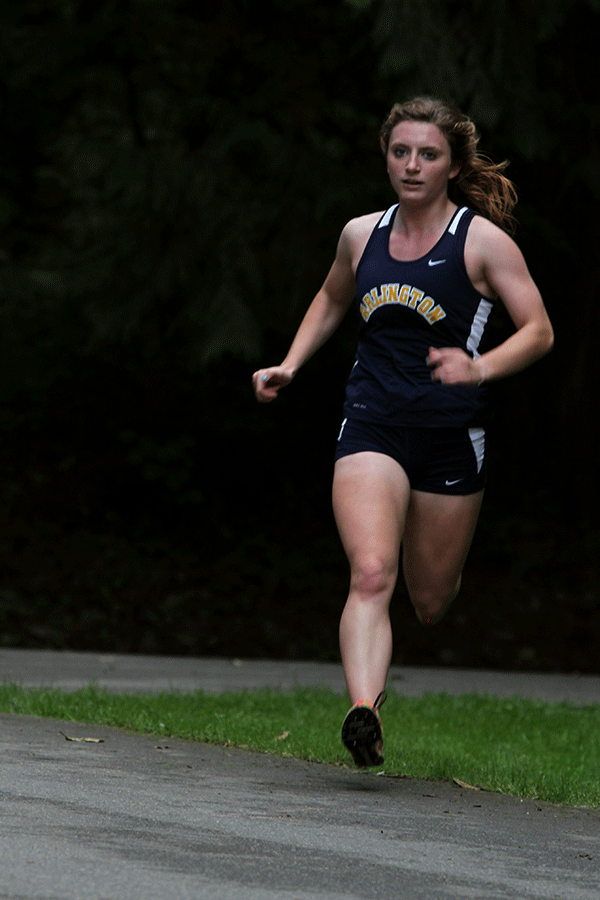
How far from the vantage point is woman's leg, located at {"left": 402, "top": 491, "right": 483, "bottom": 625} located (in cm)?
506

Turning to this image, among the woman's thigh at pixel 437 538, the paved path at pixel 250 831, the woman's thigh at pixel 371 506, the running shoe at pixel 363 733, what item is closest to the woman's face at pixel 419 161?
the woman's thigh at pixel 371 506

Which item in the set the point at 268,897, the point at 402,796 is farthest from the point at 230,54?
the point at 268,897

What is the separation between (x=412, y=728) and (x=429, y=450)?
95.4 inches

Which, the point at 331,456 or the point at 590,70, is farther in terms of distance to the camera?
the point at 331,456

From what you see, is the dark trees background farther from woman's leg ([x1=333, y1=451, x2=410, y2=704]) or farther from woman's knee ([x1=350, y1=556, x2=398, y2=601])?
woman's knee ([x1=350, y1=556, x2=398, y2=601])

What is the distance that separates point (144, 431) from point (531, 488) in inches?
156

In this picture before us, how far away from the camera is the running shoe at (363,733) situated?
14.3 ft

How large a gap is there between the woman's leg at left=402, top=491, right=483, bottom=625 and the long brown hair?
97 centimetres

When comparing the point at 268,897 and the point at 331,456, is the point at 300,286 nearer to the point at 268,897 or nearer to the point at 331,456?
the point at 331,456

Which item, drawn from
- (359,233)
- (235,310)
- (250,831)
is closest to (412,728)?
(359,233)

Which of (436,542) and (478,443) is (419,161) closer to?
(478,443)

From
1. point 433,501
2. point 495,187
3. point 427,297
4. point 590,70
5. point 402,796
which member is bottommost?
point 402,796

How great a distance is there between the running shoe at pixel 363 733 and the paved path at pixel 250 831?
16cm

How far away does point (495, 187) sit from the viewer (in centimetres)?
528
